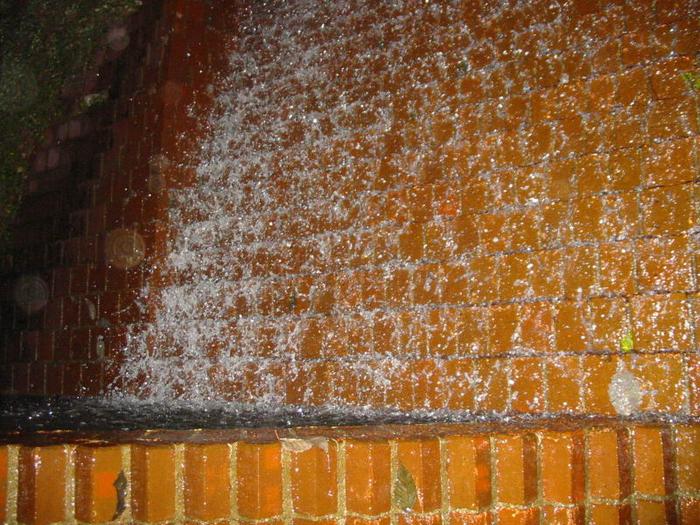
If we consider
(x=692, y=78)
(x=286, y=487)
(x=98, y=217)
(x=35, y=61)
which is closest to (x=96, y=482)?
(x=286, y=487)

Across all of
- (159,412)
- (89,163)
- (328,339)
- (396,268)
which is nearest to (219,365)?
(159,412)

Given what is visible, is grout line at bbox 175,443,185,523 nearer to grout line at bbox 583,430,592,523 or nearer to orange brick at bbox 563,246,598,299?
grout line at bbox 583,430,592,523

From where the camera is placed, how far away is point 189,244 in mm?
3643

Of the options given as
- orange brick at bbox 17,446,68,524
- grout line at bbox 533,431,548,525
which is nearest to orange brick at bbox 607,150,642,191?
grout line at bbox 533,431,548,525

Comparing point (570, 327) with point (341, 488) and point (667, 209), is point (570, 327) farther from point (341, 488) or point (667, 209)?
point (341, 488)

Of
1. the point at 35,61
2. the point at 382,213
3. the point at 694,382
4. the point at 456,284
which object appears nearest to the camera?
the point at 694,382

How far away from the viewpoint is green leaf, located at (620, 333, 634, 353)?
228 centimetres

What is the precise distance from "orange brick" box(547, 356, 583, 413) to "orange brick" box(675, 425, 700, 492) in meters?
0.82

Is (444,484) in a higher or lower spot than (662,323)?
lower

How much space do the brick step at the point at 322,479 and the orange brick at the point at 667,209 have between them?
119cm

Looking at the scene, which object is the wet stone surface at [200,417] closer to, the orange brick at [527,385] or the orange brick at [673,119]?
the orange brick at [527,385]

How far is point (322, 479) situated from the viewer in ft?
4.48

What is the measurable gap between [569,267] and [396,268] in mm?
858

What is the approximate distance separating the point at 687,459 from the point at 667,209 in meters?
1.14
